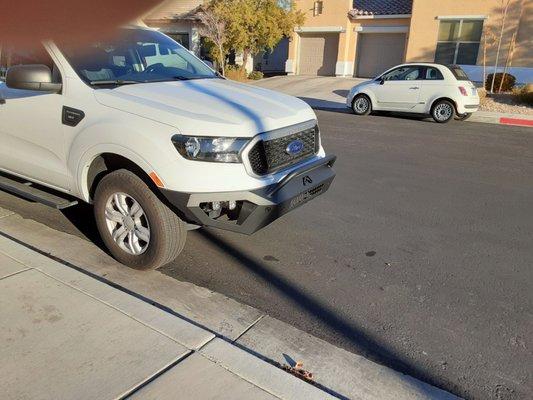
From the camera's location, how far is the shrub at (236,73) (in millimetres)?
23594

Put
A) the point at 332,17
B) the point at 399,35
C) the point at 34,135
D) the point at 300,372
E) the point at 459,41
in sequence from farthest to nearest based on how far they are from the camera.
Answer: the point at 332,17 < the point at 399,35 < the point at 459,41 < the point at 34,135 < the point at 300,372

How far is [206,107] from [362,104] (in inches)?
445

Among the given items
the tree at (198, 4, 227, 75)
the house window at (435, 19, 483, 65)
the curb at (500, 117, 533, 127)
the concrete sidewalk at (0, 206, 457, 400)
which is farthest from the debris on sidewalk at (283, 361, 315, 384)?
the house window at (435, 19, 483, 65)

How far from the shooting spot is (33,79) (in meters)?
3.46

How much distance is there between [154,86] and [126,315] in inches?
72.7

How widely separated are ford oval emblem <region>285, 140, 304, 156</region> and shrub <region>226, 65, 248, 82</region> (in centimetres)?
2046

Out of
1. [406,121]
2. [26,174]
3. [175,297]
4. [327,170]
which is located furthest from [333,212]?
[406,121]

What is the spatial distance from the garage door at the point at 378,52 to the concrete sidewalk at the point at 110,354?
914 inches

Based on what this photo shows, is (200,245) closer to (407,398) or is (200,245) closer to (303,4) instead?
(407,398)

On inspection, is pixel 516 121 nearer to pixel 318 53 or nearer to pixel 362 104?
pixel 362 104

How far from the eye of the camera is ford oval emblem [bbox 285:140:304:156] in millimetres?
3704

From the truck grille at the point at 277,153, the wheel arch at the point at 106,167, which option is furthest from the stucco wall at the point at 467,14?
the wheel arch at the point at 106,167

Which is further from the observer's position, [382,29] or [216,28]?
[382,29]

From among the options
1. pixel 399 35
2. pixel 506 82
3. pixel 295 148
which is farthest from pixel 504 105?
pixel 295 148
